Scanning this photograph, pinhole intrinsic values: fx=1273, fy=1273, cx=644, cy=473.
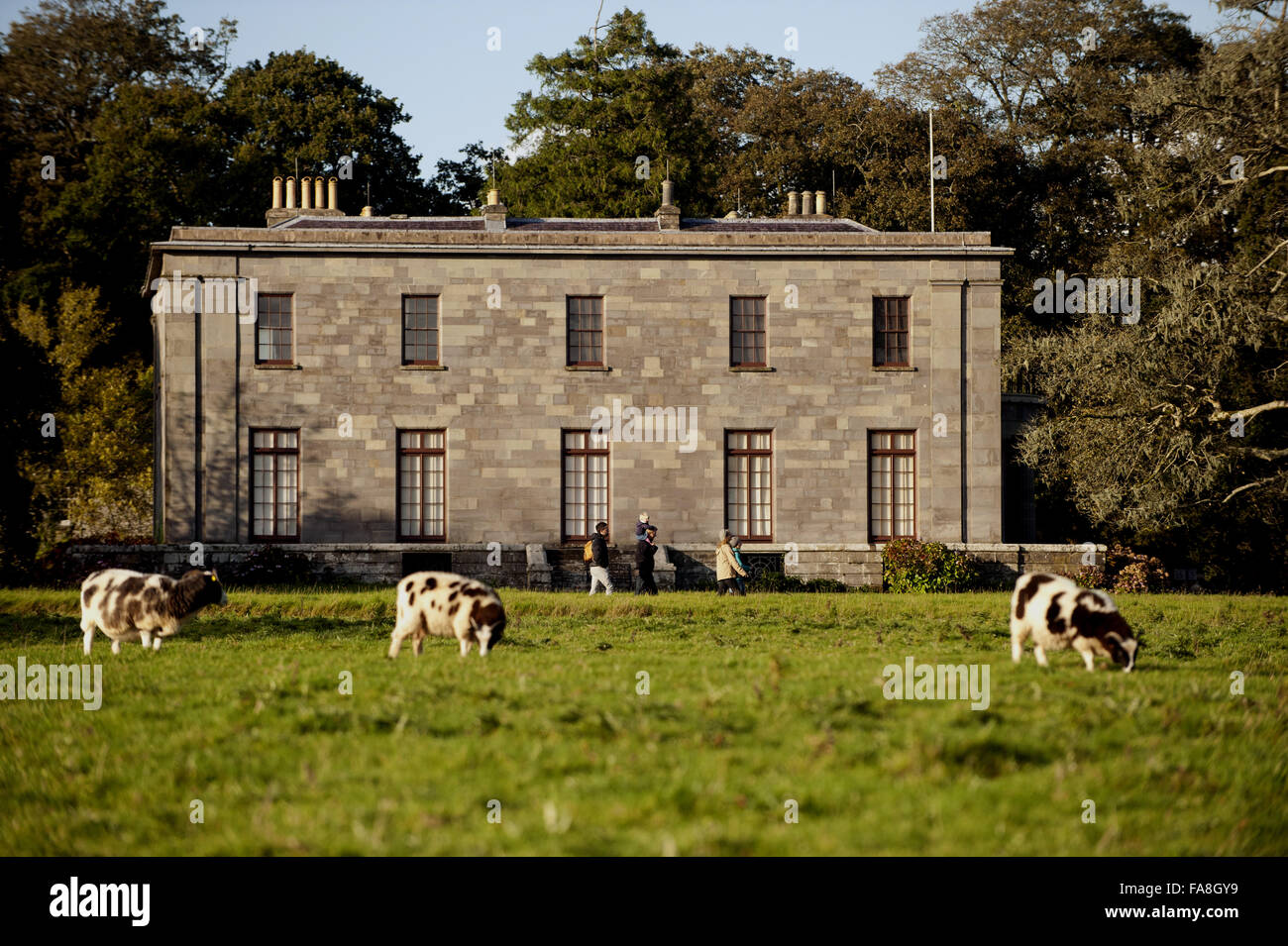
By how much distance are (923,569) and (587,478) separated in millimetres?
9006

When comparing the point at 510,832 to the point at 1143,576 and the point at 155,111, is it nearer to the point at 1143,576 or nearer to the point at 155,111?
the point at 1143,576

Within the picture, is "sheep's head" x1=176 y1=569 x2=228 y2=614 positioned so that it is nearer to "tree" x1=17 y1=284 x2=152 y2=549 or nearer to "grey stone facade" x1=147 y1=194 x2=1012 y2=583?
"grey stone facade" x1=147 y1=194 x2=1012 y2=583

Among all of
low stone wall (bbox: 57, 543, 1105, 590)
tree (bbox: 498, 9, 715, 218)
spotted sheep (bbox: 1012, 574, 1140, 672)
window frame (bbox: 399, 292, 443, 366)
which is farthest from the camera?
tree (bbox: 498, 9, 715, 218)

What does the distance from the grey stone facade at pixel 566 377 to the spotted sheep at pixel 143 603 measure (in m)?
15.4

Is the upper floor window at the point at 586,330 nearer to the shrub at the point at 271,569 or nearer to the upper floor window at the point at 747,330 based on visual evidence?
the upper floor window at the point at 747,330

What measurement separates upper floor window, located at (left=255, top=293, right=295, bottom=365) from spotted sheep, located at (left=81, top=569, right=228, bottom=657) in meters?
16.9

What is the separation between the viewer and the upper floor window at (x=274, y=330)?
33500 mm

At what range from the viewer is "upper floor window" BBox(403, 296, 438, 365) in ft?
111

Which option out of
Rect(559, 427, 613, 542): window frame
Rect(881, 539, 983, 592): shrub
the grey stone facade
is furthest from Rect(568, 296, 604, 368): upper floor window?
Rect(881, 539, 983, 592): shrub

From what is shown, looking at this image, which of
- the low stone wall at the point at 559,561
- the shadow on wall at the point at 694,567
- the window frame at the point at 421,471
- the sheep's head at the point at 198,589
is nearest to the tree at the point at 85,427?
the low stone wall at the point at 559,561

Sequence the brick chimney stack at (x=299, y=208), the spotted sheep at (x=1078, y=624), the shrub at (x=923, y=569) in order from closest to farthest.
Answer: the spotted sheep at (x=1078, y=624) → the shrub at (x=923, y=569) → the brick chimney stack at (x=299, y=208)

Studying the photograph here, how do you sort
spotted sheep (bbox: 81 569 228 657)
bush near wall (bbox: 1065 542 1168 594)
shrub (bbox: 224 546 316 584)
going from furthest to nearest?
1. bush near wall (bbox: 1065 542 1168 594)
2. shrub (bbox: 224 546 316 584)
3. spotted sheep (bbox: 81 569 228 657)

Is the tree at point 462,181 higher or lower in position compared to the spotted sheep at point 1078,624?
higher

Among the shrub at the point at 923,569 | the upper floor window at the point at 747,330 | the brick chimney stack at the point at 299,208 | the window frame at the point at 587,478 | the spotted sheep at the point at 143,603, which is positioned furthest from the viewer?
the brick chimney stack at the point at 299,208
